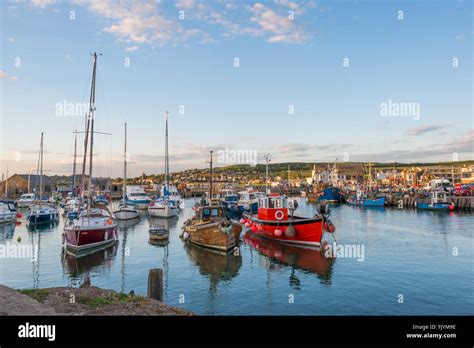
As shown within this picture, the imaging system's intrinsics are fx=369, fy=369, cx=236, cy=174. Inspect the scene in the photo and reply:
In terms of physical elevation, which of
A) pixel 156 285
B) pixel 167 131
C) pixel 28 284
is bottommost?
pixel 28 284

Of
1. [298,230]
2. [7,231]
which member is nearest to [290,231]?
[298,230]

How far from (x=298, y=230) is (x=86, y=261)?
17258mm

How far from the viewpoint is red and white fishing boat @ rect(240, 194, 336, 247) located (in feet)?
100

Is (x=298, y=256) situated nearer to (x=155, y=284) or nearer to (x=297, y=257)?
(x=297, y=257)

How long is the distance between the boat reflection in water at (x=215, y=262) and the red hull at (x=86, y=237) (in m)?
6.94

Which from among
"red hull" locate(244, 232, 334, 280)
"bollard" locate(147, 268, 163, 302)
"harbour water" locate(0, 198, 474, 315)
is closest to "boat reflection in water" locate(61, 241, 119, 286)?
"harbour water" locate(0, 198, 474, 315)

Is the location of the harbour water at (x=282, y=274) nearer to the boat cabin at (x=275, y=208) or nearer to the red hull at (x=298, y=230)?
the red hull at (x=298, y=230)

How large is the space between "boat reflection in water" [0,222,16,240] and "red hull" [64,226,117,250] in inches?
582

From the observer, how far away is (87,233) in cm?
2944
